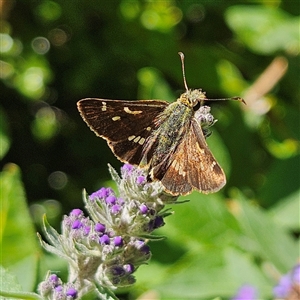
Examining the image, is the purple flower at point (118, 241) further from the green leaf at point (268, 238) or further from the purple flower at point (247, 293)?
the green leaf at point (268, 238)

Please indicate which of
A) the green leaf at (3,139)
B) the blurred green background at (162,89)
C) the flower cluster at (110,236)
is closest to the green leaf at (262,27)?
the blurred green background at (162,89)

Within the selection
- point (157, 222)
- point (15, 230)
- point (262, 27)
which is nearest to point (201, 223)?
point (15, 230)

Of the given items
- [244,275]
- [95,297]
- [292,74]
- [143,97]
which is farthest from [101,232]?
[292,74]

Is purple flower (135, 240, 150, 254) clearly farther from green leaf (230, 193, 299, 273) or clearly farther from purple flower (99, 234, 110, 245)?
green leaf (230, 193, 299, 273)

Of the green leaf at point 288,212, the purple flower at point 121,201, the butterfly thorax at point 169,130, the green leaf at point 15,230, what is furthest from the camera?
the green leaf at point 288,212

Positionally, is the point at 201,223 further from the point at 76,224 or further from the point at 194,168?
the point at 76,224
